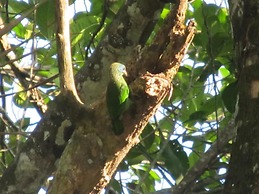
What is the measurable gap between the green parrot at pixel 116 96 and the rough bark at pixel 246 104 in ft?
0.69

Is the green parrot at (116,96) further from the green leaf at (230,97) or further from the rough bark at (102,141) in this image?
the green leaf at (230,97)

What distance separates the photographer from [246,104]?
1220 millimetres

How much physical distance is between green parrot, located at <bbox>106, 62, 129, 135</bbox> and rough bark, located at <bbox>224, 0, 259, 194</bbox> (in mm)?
211

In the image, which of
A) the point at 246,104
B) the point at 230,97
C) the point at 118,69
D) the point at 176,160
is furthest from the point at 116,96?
the point at 176,160

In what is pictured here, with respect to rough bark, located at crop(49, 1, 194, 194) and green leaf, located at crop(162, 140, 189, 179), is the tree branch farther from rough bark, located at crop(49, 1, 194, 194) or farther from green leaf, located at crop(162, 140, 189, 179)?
green leaf, located at crop(162, 140, 189, 179)

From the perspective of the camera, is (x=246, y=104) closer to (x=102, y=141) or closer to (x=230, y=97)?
(x=102, y=141)

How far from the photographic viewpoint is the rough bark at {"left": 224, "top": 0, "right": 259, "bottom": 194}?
3.71 feet

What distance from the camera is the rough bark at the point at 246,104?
1130 millimetres

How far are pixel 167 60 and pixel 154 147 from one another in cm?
115

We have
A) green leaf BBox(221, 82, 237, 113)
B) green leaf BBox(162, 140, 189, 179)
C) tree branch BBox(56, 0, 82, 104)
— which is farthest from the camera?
green leaf BBox(162, 140, 189, 179)

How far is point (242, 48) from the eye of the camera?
1.31 m

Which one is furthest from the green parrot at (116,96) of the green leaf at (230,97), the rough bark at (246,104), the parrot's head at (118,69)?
the green leaf at (230,97)

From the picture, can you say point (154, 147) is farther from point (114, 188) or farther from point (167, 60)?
point (167, 60)

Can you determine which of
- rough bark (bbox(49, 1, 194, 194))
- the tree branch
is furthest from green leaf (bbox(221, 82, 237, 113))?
the tree branch
